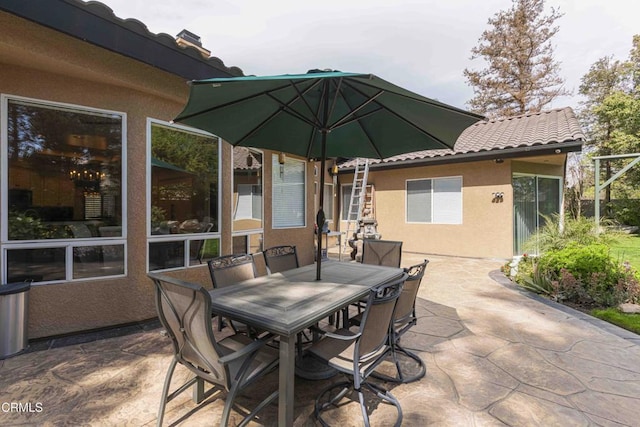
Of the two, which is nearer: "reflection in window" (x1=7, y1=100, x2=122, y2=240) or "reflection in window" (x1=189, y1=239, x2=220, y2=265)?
"reflection in window" (x1=7, y1=100, x2=122, y2=240)

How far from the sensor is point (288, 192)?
23.4 ft

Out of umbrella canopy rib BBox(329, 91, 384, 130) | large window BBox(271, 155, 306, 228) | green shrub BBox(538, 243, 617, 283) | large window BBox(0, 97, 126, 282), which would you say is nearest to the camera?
umbrella canopy rib BBox(329, 91, 384, 130)

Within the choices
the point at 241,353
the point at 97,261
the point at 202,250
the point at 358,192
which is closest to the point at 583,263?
the point at 241,353

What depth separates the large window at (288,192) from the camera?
674 cm

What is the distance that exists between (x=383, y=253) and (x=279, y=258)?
1.65 meters

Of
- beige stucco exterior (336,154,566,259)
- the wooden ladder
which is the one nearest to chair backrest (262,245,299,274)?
the wooden ladder

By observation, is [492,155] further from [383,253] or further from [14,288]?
[14,288]

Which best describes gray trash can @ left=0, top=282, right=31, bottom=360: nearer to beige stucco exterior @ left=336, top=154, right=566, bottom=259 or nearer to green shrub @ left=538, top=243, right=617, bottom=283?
green shrub @ left=538, top=243, right=617, bottom=283

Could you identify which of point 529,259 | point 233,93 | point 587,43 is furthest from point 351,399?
point 587,43

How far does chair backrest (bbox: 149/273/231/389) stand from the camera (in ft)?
6.22

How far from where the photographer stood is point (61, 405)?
246 cm

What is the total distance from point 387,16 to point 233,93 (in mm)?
8367

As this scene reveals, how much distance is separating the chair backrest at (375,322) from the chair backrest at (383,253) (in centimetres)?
213

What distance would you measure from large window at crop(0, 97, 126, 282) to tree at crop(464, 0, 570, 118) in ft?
66.1
